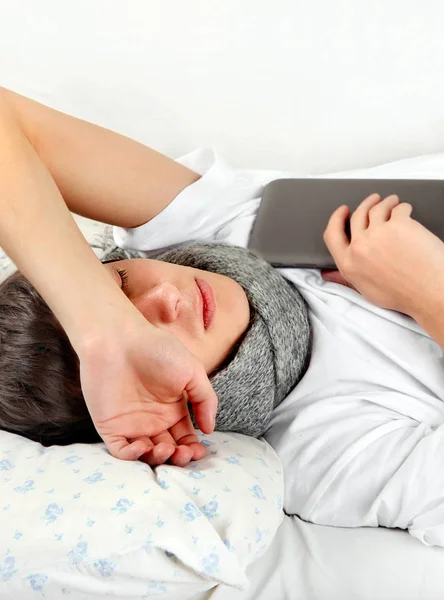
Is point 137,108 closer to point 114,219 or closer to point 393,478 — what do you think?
point 114,219

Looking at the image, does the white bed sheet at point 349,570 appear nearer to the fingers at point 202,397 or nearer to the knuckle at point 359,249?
the fingers at point 202,397

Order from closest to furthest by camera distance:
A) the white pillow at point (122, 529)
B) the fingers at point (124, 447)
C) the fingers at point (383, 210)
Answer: the white pillow at point (122, 529) → the fingers at point (124, 447) → the fingers at point (383, 210)

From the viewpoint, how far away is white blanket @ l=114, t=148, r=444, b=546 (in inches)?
36.3

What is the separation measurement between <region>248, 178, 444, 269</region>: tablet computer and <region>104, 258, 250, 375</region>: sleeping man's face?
14 cm

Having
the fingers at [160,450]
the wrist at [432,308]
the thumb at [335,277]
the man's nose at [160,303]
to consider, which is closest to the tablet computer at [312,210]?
the thumb at [335,277]

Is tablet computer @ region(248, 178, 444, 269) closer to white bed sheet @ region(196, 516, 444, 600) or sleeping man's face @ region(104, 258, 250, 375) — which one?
sleeping man's face @ region(104, 258, 250, 375)

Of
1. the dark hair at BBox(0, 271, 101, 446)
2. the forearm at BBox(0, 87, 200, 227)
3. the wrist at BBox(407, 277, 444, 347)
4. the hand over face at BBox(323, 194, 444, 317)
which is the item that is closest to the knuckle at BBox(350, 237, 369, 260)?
the hand over face at BBox(323, 194, 444, 317)

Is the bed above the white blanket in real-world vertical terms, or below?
above

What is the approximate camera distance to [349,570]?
Result: 884mm

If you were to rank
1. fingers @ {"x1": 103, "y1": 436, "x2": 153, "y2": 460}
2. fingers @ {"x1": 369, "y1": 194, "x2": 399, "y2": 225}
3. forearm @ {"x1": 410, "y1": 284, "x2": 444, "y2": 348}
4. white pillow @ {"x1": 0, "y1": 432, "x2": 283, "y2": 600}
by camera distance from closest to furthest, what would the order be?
white pillow @ {"x1": 0, "y1": 432, "x2": 283, "y2": 600} < fingers @ {"x1": 103, "y1": 436, "x2": 153, "y2": 460} < forearm @ {"x1": 410, "y1": 284, "x2": 444, "y2": 348} < fingers @ {"x1": 369, "y1": 194, "x2": 399, "y2": 225}

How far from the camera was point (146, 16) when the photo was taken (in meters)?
1.45

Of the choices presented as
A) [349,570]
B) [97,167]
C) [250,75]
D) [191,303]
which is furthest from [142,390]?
[250,75]

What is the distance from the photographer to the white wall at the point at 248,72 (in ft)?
4.50

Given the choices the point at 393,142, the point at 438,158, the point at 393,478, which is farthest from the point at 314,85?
the point at 393,478
